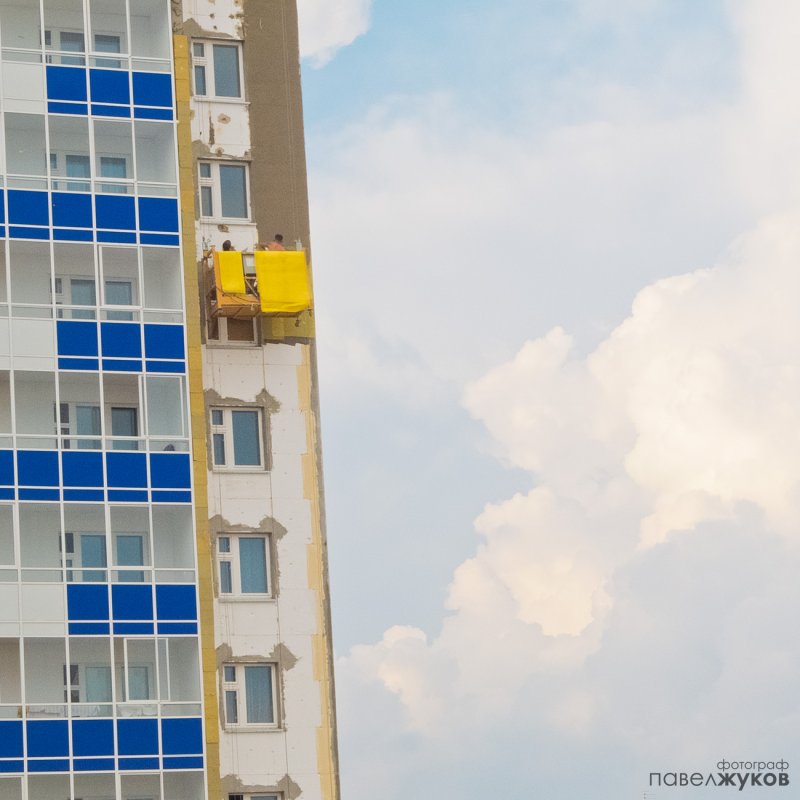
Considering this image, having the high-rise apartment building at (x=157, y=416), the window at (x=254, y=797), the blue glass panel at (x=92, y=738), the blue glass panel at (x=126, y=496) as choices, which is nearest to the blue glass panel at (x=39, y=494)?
the high-rise apartment building at (x=157, y=416)

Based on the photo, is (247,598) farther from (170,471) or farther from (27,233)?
(27,233)

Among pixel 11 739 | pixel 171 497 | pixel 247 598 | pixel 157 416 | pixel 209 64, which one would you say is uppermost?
pixel 209 64

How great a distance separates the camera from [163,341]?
59.5 m

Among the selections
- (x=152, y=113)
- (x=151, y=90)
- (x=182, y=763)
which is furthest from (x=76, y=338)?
(x=182, y=763)

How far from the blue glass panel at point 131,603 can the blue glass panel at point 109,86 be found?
48.6 feet

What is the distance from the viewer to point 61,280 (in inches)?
2393

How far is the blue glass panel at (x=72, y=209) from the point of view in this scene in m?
59.7

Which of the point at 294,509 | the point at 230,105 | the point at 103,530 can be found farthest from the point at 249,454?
the point at 230,105

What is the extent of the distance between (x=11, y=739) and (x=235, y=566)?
9.50m

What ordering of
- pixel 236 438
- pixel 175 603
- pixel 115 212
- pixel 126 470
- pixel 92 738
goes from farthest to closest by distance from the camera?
pixel 236 438
pixel 115 212
pixel 126 470
pixel 175 603
pixel 92 738

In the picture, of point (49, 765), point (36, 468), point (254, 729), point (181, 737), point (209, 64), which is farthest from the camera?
point (209, 64)

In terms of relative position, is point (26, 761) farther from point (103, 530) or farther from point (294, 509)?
point (294, 509)

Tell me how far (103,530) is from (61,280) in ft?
25.7

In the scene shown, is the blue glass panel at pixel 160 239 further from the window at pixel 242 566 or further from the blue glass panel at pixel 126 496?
the window at pixel 242 566
